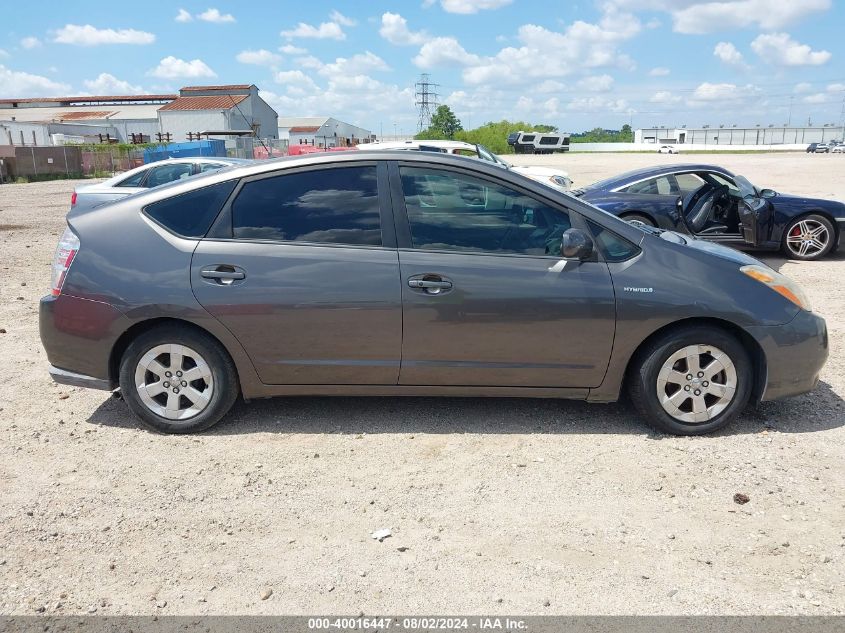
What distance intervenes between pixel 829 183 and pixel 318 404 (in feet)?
94.7

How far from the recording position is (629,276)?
4168mm

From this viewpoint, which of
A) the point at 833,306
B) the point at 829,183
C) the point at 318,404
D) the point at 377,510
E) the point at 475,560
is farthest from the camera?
the point at 829,183

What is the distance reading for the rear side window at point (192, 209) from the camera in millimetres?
4285

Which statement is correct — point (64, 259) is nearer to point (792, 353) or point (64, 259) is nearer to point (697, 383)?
A: point (697, 383)

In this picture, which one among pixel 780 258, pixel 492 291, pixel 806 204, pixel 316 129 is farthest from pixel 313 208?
pixel 316 129

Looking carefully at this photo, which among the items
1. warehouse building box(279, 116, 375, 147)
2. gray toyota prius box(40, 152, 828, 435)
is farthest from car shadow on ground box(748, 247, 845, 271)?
warehouse building box(279, 116, 375, 147)

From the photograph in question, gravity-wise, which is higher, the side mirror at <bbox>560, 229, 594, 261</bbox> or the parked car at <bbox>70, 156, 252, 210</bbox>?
the parked car at <bbox>70, 156, 252, 210</bbox>

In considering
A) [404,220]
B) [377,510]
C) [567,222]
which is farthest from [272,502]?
[567,222]

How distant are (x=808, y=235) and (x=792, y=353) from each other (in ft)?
24.0

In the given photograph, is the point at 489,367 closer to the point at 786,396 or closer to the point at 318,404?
the point at 318,404

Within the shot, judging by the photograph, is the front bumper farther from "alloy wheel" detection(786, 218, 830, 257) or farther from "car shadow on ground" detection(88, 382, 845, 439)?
"alloy wheel" detection(786, 218, 830, 257)

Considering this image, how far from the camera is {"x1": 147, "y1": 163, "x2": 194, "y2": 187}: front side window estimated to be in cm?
1311

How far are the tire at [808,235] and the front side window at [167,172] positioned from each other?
1042 centimetres

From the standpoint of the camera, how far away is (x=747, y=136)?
14800 centimetres
